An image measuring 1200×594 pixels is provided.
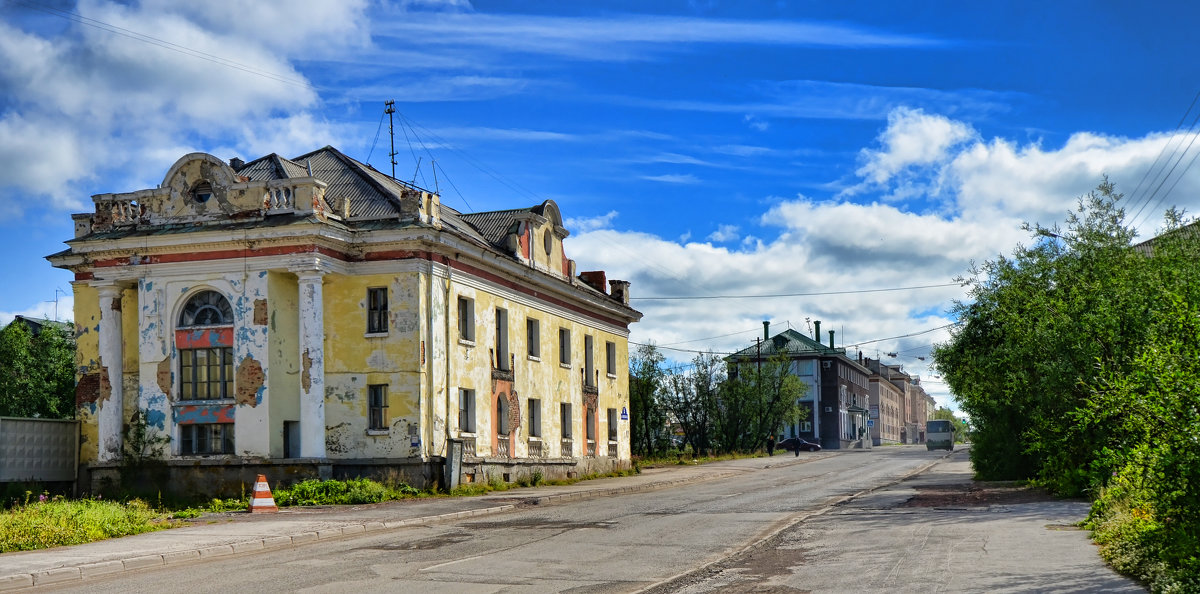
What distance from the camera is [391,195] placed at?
3059 cm

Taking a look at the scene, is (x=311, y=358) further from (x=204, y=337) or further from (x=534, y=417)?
(x=534, y=417)

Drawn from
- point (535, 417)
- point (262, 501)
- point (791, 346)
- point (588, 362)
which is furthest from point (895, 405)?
point (262, 501)

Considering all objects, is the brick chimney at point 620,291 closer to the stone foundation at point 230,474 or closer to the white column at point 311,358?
the stone foundation at point 230,474

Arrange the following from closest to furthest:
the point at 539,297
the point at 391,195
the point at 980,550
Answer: the point at 980,550 < the point at 391,195 < the point at 539,297

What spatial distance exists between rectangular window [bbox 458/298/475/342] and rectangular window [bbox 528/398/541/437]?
501cm

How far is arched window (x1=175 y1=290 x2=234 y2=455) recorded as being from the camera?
27.8m

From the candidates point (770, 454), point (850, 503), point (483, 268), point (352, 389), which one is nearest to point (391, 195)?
point (483, 268)

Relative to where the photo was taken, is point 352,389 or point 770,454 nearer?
point 352,389

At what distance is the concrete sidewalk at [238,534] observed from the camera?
12.9m

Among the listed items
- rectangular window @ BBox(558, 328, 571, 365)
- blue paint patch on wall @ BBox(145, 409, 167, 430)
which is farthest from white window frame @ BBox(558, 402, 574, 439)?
blue paint patch on wall @ BBox(145, 409, 167, 430)

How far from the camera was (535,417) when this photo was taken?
35.4 m

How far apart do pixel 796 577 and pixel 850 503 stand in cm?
1196

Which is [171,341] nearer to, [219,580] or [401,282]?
[401,282]

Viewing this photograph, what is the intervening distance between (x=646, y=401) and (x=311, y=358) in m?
36.6
